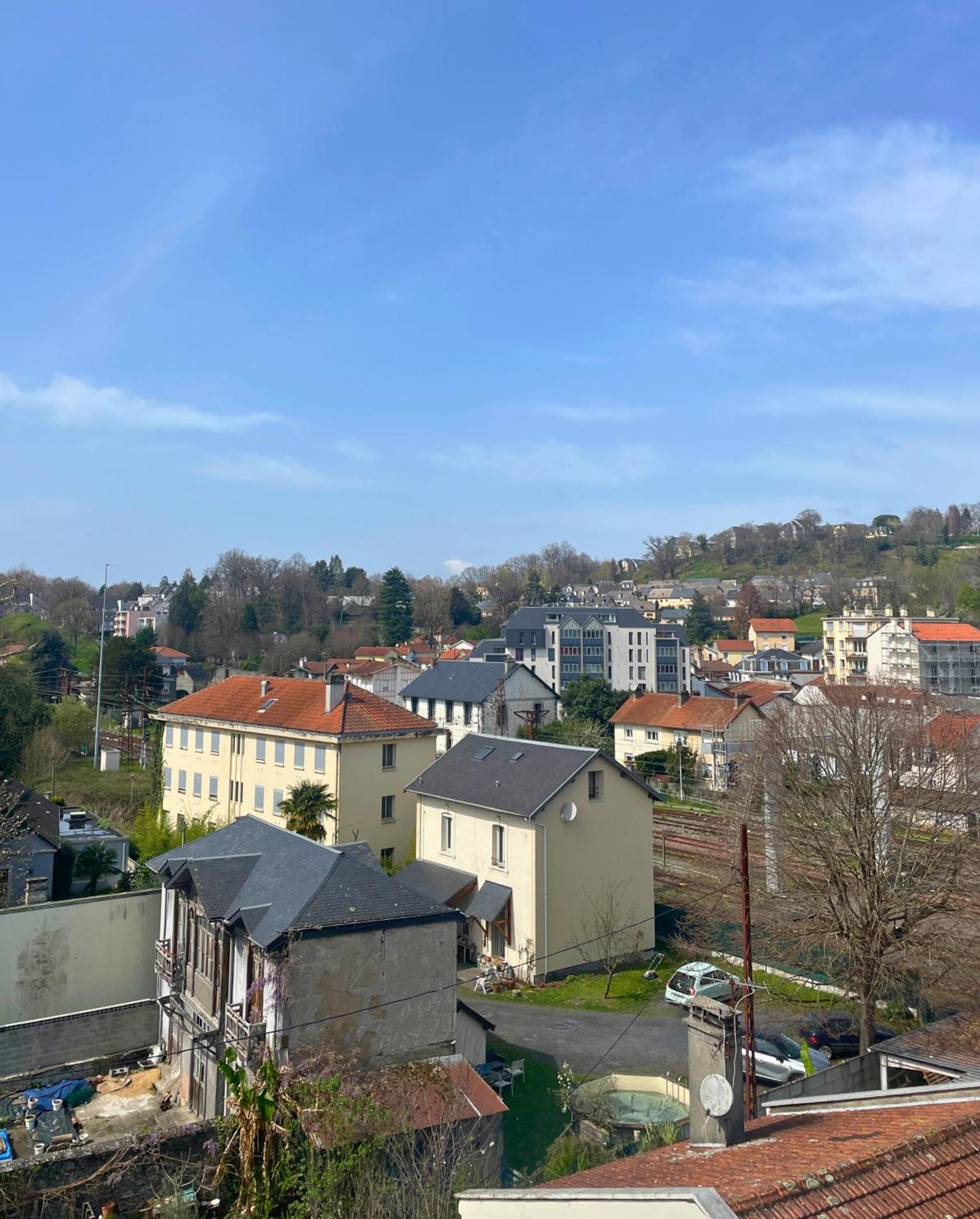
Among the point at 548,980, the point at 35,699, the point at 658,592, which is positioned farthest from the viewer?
the point at 658,592

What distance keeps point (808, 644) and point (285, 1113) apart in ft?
371

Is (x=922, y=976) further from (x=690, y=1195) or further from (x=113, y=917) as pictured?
(x=113, y=917)

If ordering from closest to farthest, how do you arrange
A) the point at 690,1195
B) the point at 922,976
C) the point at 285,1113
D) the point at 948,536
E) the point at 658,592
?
the point at 690,1195
the point at 285,1113
the point at 922,976
the point at 658,592
the point at 948,536

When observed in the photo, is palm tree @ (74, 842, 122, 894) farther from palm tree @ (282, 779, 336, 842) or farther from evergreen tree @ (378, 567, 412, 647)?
evergreen tree @ (378, 567, 412, 647)

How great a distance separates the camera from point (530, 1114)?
703 inches

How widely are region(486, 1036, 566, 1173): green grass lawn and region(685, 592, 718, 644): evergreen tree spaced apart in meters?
112

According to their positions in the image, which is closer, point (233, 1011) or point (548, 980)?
point (233, 1011)

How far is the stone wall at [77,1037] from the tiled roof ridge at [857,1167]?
18913mm

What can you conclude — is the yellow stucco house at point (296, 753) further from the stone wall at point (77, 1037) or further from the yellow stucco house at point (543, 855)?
the stone wall at point (77, 1037)

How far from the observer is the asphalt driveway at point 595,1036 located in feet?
67.5

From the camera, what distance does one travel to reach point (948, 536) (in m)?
177

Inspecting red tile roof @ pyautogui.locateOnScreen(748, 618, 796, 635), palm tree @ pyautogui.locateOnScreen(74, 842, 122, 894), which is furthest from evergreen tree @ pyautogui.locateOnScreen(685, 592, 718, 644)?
palm tree @ pyautogui.locateOnScreen(74, 842, 122, 894)

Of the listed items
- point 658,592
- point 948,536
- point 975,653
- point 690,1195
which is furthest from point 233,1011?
point 948,536

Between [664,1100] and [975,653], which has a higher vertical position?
[975,653]
